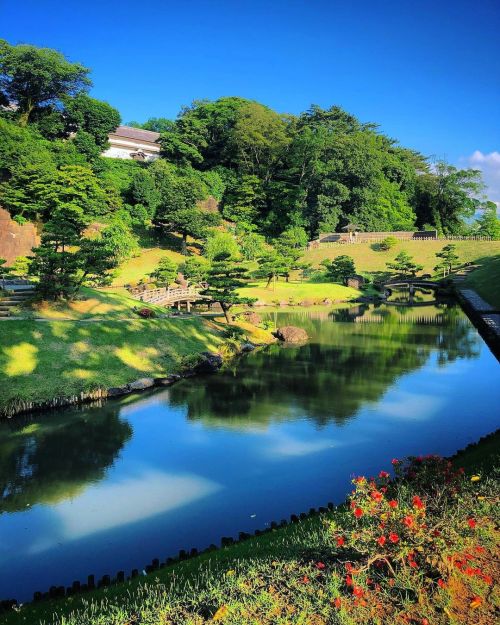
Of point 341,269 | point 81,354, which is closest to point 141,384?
point 81,354

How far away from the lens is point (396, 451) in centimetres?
1553

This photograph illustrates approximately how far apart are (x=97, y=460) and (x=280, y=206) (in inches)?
2609

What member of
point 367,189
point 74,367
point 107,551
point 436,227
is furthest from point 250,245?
point 107,551

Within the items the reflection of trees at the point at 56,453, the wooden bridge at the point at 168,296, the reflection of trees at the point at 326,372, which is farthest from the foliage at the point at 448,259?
the reflection of trees at the point at 56,453

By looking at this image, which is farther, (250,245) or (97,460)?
(250,245)

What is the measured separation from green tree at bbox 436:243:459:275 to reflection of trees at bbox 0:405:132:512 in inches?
1982

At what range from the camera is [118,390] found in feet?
72.7

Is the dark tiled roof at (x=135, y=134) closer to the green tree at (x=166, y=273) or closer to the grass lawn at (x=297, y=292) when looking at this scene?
the grass lawn at (x=297, y=292)

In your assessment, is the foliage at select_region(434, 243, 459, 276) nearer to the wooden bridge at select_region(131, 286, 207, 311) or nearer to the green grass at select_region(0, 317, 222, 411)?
the wooden bridge at select_region(131, 286, 207, 311)

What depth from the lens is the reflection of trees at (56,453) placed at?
13609 millimetres

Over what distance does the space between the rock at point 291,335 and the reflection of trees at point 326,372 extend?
78 cm

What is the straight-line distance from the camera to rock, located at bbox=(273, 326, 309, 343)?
33.9 metres

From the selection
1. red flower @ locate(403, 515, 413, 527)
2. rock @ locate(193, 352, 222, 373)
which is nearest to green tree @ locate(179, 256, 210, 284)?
rock @ locate(193, 352, 222, 373)

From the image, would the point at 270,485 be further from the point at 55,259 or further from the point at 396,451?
the point at 55,259
